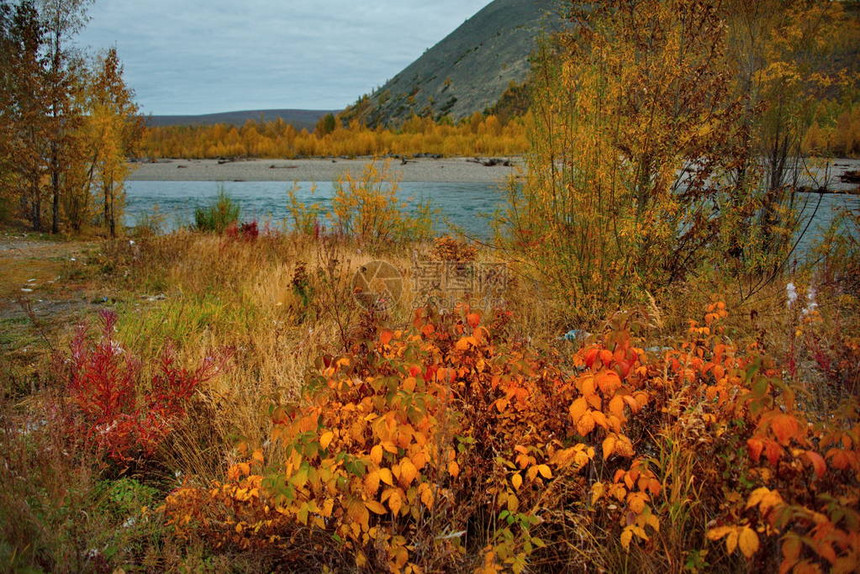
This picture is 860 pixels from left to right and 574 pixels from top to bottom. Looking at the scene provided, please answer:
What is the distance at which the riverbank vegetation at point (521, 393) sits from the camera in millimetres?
1718

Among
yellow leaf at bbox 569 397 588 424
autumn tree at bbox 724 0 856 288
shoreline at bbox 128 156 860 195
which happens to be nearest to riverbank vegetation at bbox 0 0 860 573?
yellow leaf at bbox 569 397 588 424

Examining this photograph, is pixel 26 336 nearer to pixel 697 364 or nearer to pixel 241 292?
pixel 241 292

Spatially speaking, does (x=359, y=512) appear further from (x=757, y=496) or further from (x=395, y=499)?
(x=757, y=496)

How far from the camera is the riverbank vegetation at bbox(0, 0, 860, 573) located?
1.72 m

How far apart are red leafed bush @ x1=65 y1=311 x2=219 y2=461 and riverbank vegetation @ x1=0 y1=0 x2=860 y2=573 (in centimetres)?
2

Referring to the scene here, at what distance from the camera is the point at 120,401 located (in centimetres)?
285

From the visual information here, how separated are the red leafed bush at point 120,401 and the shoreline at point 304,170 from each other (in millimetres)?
26064

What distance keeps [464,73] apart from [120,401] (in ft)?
300

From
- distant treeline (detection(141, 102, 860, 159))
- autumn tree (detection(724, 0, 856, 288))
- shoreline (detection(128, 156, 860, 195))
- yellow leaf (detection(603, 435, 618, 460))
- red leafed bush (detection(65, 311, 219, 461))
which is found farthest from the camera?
distant treeline (detection(141, 102, 860, 159))

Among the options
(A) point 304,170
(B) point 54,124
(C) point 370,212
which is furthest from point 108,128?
(A) point 304,170

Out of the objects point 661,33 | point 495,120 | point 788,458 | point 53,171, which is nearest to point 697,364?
point 788,458

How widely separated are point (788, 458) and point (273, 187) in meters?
29.0

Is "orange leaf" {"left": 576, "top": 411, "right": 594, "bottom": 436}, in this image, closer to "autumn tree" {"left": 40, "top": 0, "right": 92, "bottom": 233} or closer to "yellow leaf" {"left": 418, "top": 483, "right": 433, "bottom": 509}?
"yellow leaf" {"left": 418, "top": 483, "right": 433, "bottom": 509}

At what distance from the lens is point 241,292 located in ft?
18.0
